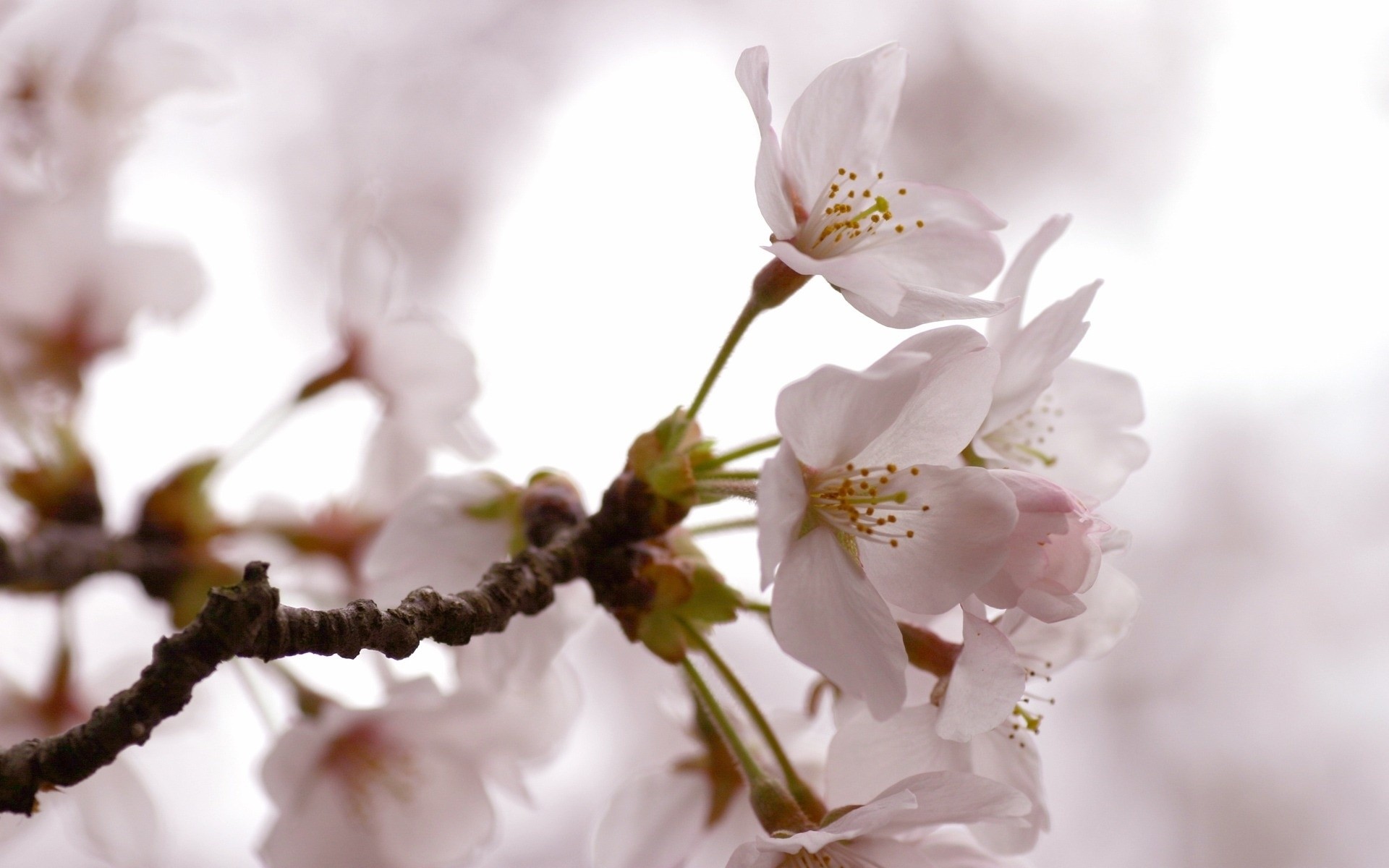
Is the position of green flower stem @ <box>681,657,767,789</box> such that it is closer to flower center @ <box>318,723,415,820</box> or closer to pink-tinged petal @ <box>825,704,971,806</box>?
pink-tinged petal @ <box>825,704,971,806</box>

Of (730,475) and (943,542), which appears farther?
(730,475)

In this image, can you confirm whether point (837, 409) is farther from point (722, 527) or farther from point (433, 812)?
point (433, 812)

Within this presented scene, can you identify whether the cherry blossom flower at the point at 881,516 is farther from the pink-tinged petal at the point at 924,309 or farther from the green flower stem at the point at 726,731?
the green flower stem at the point at 726,731

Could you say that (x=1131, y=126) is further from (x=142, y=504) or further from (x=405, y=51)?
(x=142, y=504)

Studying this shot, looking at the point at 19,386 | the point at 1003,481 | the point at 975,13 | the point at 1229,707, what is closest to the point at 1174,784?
the point at 1229,707

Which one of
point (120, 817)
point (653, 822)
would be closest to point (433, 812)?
point (653, 822)

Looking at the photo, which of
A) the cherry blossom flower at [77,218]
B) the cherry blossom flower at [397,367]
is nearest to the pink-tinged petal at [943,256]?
the cherry blossom flower at [397,367]
